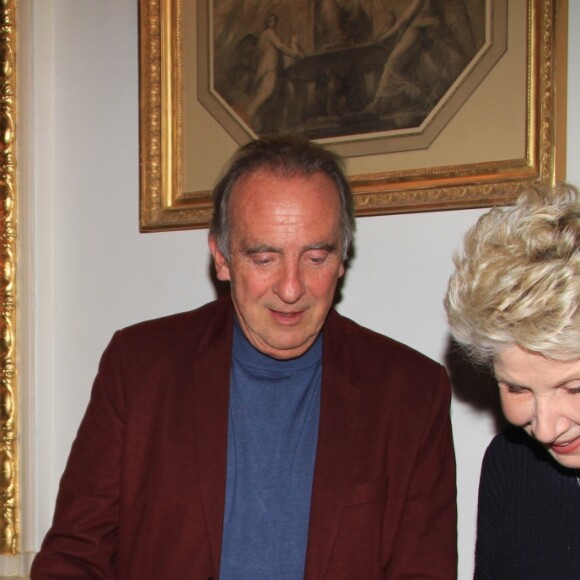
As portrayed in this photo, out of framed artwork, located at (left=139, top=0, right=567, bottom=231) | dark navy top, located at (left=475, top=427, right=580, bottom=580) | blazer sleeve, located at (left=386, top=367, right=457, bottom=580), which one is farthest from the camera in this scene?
framed artwork, located at (left=139, top=0, right=567, bottom=231)

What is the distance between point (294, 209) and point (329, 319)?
385 millimetres

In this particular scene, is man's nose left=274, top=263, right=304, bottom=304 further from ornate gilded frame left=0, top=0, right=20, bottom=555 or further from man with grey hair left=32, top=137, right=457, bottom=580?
ornate gilded frame left=0, top=0, right=20, bottom=555

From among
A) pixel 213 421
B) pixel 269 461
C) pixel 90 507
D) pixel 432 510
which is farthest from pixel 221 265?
pixel 432 510

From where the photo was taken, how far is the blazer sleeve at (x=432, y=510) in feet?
6.11

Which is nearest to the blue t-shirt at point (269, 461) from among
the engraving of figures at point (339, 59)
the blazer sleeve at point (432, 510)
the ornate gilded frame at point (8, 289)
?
the blazer sleeve at point (432, 510)

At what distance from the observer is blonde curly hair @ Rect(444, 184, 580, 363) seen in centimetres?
133

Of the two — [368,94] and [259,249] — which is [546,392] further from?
[368,94]

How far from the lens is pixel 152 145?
2.60m

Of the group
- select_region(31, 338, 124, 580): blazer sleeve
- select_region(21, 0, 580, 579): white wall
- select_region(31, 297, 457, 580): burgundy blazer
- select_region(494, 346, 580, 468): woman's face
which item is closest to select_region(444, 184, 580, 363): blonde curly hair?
select_region(494, 346, 580, 468): woman's face

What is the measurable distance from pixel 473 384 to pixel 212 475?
30.6 inches

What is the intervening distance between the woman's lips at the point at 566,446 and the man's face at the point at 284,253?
2.03 ft

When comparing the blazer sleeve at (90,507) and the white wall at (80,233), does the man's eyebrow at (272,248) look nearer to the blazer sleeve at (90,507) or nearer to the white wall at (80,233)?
the blazer sleeve at (90,507)

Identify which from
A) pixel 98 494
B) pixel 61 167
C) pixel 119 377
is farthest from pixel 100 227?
pixel 98 494

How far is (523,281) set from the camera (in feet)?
4.48
